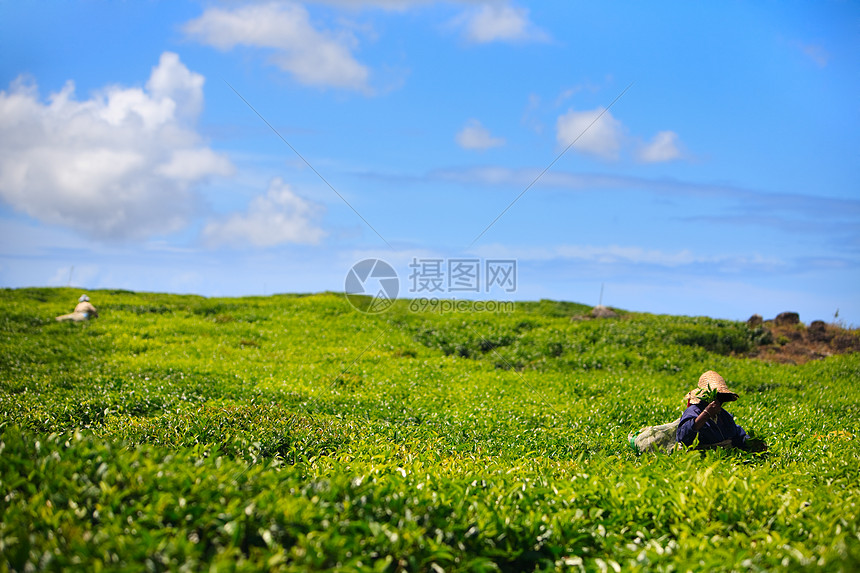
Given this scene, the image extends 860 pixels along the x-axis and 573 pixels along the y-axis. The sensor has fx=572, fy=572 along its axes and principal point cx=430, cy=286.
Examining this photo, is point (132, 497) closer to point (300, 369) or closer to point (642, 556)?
point (642, 556)

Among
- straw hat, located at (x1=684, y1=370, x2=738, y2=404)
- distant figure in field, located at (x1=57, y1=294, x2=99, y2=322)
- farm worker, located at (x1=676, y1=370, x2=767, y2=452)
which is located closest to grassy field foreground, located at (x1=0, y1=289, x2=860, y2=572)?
farm worker, located at (x1=676, y1=370, x2=767, y2=452)

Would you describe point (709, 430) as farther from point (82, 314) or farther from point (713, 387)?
point (82, 314)

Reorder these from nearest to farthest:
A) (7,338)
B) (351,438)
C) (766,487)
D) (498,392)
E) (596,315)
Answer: (766,487)
(351,438)
(498,392)
(7,338)
(596,315)

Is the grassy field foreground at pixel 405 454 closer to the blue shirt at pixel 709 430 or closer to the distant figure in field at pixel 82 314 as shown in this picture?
the blue shirt at pixel 709 430

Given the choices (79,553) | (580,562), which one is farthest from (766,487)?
(79,553)

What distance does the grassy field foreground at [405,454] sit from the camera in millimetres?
4504

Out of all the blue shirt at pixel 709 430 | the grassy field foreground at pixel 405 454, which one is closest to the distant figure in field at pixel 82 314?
the grassy field foreground at pixel 405 454

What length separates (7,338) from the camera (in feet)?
62.2

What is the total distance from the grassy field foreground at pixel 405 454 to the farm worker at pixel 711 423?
1.53 feet

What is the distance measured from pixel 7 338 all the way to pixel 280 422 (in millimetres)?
14789

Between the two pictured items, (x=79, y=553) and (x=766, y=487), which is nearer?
(x=79, y=553)

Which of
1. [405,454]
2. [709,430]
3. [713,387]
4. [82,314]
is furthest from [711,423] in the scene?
[82,314]

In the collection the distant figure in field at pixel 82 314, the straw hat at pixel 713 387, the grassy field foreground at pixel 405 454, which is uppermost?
the distant figure in field at pixel 82 314

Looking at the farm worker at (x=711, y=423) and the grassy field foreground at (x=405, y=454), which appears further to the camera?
the farm worker at (x=711, y=423)
